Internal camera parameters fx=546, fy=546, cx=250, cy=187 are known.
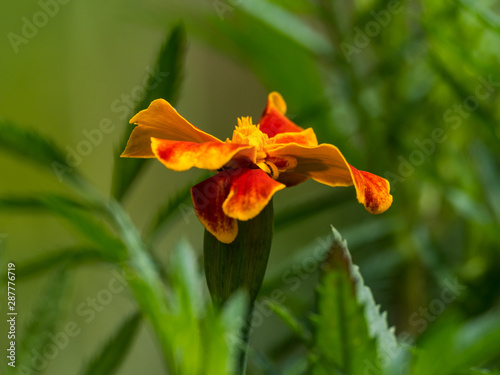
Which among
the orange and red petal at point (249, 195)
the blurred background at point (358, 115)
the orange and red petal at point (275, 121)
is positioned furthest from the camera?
the blurred background at point (358, 115)

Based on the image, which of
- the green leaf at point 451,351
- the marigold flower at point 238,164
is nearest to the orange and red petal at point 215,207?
the marigold flower at point 238,164

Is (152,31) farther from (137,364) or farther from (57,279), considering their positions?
(57,279)

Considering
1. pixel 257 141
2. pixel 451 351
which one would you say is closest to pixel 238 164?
pixel 257 141

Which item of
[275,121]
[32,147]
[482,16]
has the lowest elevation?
[32,147]

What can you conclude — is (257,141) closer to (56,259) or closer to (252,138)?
(252,138)

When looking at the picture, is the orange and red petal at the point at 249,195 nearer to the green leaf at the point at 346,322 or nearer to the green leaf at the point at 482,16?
the green leaf at the point at 346,322

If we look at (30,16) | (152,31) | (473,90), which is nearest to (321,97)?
(473,90)

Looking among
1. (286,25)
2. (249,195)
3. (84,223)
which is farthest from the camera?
(286,25)
